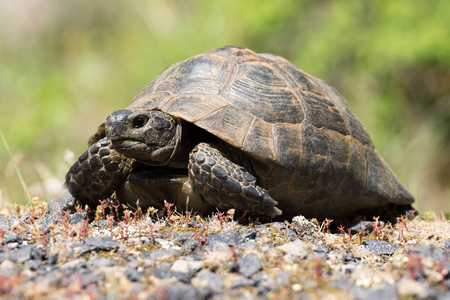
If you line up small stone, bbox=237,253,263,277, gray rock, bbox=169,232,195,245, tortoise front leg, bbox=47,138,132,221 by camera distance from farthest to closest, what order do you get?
1. tortoise front leg, bbox=47,138,132,221
2. gray rock, bbox=169,232,195,245
3. small stone, bbox=237,253,263,277

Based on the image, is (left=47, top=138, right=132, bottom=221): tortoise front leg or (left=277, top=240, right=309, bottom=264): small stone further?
(left=47, top=138, right=132, bottom=221): tortoise front leg

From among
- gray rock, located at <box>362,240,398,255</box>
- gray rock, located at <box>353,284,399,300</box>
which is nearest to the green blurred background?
gray rock, located at <box>362,240,398,255</box>

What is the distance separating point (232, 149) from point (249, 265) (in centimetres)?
129

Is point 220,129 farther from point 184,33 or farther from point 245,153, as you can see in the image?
point 184,33

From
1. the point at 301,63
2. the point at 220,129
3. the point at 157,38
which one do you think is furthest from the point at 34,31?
the point at 220,129

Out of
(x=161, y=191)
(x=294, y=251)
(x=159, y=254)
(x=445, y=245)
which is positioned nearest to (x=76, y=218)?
(x=161, y=191)

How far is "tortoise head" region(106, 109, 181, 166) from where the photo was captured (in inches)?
133

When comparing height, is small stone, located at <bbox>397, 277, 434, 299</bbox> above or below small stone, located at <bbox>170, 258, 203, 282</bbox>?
below

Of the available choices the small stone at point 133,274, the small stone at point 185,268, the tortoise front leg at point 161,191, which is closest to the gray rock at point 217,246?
the small stone at point 185,268

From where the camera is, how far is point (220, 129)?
3.36 meters

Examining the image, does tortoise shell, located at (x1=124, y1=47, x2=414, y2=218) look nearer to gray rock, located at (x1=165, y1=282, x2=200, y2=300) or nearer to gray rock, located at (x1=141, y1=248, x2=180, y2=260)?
Result: gray rock, located at (x1=141, y1=248, x2=180, y2=260)

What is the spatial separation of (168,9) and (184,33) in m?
2.99

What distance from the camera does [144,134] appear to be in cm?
344

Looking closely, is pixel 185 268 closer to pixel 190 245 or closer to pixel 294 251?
pixel 190 245
